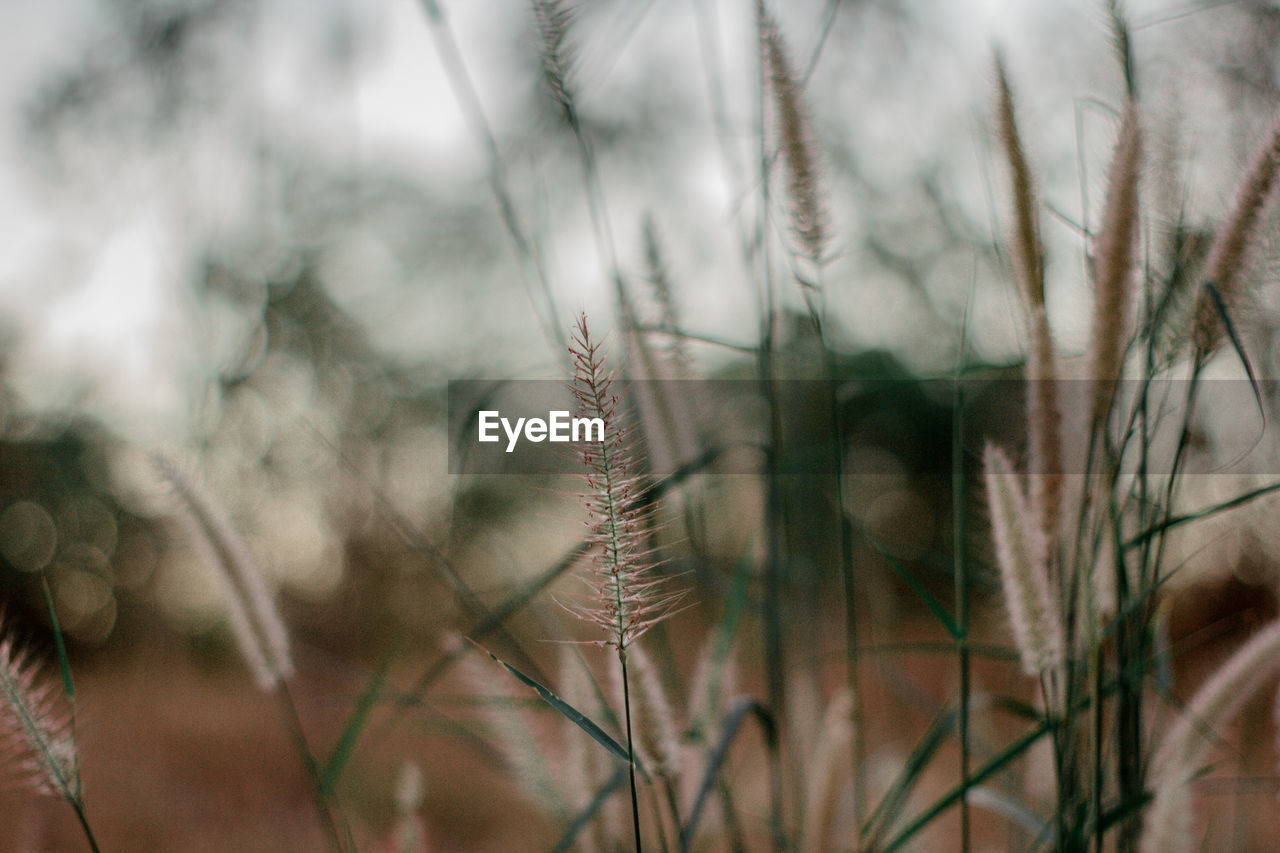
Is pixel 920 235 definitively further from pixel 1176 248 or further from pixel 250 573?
pixel 250 573

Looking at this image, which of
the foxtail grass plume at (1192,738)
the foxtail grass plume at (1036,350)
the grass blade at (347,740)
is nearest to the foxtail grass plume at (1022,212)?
the foxtail grass plume at (1036,350)

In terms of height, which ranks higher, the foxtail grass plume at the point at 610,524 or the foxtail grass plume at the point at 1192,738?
the foxtail grass plume at the point at 610,524

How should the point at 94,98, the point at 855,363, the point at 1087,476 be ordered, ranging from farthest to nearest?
1. the point at 94,98
2. the point at 855,363
3. the point at 1087,476

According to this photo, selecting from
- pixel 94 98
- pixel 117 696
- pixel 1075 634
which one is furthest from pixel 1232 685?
pixel 117 696

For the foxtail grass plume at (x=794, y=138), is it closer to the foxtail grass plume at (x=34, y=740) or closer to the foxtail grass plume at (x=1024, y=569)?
the foxtail grass plume at (x=1024, y=569)

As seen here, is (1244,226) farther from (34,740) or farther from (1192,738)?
(34,740)

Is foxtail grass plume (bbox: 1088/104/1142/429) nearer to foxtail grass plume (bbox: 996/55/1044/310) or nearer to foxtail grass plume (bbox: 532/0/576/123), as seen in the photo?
foxtail grass plume (bbox: 996/55/1044/310)
